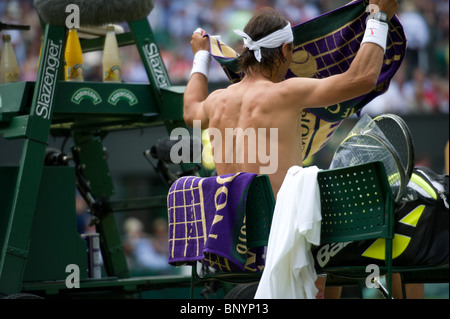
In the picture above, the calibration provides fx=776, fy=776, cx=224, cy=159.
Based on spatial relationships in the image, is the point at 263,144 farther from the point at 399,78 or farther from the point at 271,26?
the point at 399,78

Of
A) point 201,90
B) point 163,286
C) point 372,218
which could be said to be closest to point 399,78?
point 163,286

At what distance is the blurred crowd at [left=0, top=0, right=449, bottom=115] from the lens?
13.2m

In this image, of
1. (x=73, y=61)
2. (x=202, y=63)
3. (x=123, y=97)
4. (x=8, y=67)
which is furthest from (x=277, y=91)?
(x=8, y=67)

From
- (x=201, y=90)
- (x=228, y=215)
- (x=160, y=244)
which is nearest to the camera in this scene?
(x=228, y=215)

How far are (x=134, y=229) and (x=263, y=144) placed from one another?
22.9ft

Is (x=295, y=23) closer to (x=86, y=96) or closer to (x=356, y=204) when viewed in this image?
(x=86, y=96)

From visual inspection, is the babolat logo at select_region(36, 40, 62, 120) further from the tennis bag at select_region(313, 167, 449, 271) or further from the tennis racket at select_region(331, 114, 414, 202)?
the tennis bag at select_region(313, 167, 449, 271)

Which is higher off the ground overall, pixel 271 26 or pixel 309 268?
pixel 271 26

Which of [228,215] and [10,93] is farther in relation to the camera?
[10,93]

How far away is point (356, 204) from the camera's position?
3.55m

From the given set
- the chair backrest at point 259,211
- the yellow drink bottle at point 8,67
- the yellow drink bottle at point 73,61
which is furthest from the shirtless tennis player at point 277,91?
the yellow drink bottle at point 8,67

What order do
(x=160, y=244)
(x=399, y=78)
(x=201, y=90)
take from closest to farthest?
(x=201, y=90) < (x=160, y=244) < (x=399, y=78)

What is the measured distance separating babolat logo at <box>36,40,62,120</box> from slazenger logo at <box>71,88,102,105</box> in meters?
0.19

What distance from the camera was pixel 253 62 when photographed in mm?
4164
